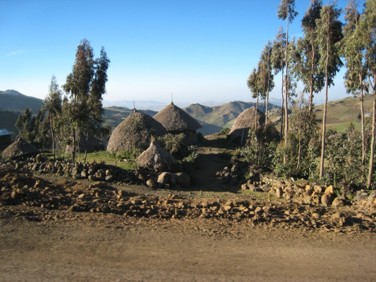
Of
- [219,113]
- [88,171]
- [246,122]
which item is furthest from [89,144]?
[219,113]

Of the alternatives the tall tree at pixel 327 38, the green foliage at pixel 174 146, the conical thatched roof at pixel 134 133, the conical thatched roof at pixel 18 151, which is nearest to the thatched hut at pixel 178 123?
the conical thatched roof at pixel 134 133

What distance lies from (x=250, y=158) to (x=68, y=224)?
1300 centimetres

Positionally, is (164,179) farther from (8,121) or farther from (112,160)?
A: (8,121)

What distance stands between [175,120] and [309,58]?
1257cm

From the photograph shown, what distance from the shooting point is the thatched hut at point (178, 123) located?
27.5 meters

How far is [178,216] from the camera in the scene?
10.2 metres

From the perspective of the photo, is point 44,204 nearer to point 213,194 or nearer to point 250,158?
point 213,194

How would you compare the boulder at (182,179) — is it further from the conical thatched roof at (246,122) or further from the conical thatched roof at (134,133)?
the conical thatched roof at (246,122)

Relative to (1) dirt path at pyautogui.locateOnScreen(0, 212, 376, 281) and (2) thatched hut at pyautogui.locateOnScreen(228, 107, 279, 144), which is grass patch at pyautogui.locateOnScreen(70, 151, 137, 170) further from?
(2) thatched hut at pyautogui.locateOnScreen(228, 107, 279, 144)

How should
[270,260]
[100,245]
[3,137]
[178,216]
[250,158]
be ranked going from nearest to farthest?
[270,260], [100,245], [178,216], [250,158], [3,137]

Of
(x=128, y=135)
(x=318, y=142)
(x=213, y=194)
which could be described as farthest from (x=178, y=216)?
(x=128, y=135)

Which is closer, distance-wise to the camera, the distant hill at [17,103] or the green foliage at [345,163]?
the green foliage at [345,163]

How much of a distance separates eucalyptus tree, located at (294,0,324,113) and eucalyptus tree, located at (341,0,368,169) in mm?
1907

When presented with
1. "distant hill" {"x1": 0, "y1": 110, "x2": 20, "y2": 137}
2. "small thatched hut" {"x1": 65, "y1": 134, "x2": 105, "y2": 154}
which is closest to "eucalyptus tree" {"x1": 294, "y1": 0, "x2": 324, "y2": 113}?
"small thatched hut" {"x1": 65, "y1": 134, "x2": 105, "y2": 154}
